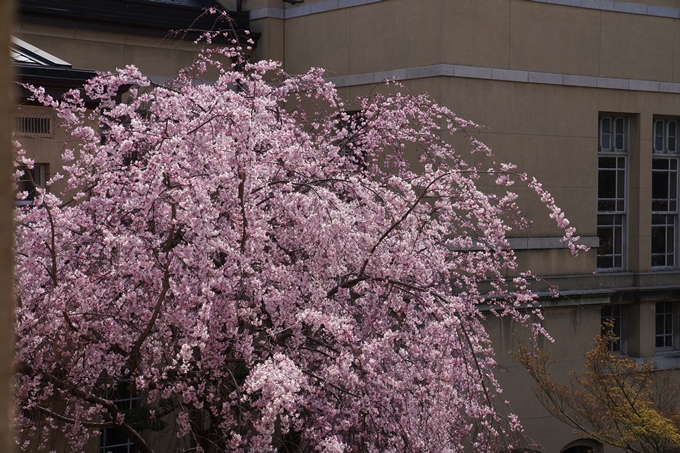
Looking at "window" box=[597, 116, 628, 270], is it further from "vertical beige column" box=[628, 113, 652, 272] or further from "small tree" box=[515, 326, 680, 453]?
"small tree" box=[515, 326, 680, 453]

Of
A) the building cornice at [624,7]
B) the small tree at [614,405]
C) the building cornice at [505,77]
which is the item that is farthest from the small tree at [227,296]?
the building cornice at [624,7]

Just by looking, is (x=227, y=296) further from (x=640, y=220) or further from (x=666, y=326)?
(x=666, y=326)

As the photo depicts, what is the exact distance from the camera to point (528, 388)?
14.7 m

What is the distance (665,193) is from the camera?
16.8 metres

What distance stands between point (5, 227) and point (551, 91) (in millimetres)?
14628

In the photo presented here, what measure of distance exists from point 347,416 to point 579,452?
9.25 meters

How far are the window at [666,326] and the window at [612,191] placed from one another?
1.32 metres

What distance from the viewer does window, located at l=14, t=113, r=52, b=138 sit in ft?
30.1

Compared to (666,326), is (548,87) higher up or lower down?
higher up

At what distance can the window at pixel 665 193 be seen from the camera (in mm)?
16656

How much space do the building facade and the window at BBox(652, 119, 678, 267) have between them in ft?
0.08

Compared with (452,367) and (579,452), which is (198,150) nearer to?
(452,367)

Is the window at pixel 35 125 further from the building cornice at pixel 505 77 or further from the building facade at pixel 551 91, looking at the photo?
the building cornice at pixel 505 77

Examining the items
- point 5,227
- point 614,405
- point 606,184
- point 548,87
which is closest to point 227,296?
point 5,227
